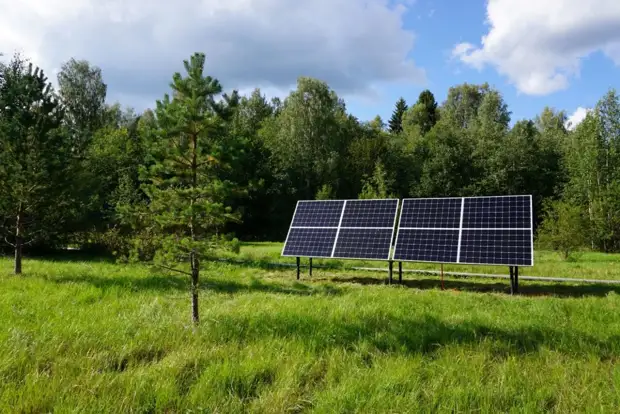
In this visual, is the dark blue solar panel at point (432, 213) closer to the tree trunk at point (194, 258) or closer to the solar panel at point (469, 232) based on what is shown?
the solar panel at point (469, 232)

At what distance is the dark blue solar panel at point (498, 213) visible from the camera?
13898 mm

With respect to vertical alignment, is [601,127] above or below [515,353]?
above

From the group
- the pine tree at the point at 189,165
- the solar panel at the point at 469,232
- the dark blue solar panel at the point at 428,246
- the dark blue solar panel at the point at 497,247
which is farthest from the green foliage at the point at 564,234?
the pine tree at the point at 189,165

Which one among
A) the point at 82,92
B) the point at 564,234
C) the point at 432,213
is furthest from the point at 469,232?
the point at 82,92

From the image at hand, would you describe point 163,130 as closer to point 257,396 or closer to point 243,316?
point 243,316

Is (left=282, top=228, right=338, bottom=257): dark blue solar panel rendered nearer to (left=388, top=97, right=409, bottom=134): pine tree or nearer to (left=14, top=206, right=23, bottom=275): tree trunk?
(left=14, top=206, right=23, bottom=275): tree trunk

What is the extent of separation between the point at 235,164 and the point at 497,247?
890 centimetres

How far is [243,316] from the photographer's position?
8.56 metres

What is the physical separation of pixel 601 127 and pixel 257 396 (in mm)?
46145

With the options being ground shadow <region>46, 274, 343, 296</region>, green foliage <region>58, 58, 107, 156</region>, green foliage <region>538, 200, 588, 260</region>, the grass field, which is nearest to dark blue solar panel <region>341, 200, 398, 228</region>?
ground shadow <region>46, 274, 343, 296</region>

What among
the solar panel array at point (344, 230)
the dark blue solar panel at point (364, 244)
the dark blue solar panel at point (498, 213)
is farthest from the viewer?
the solar panel array at point (344, 230)

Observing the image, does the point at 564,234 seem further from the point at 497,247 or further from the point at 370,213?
the point at 370,213

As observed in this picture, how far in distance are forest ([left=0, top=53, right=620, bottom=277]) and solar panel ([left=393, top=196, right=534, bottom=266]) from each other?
6710mm

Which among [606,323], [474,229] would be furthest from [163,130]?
[474,229]
